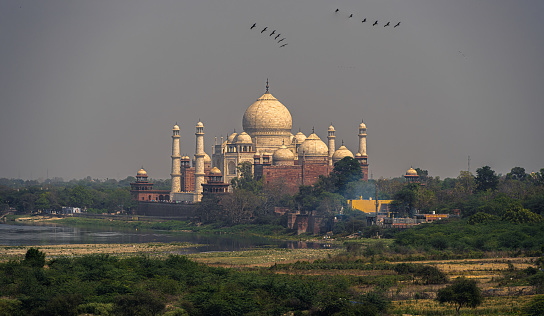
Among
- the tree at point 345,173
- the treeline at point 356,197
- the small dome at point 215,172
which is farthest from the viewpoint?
the small dome at point 215,172

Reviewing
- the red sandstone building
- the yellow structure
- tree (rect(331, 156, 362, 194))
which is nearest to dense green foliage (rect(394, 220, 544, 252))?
the yellow structure

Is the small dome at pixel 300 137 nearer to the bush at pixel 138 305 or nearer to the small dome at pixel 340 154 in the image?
the small dome at pixel 340 154

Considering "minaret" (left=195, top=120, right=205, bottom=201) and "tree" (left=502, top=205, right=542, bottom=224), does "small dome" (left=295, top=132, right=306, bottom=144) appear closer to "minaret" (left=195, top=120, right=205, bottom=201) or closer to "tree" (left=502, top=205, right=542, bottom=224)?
"minaret" (left=195, top=120, right=205, bottom=201)

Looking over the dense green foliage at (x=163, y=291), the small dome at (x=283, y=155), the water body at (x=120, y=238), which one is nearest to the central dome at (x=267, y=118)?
the small dome at (x=283, y=155)

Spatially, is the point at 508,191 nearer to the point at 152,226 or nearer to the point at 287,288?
the point at 152,226

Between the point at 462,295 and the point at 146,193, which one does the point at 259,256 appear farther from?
the point at 146,193

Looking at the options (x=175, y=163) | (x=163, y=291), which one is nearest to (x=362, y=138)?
(x=175, y=163)

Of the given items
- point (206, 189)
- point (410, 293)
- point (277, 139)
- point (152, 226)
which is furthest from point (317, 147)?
point (410, 293)
